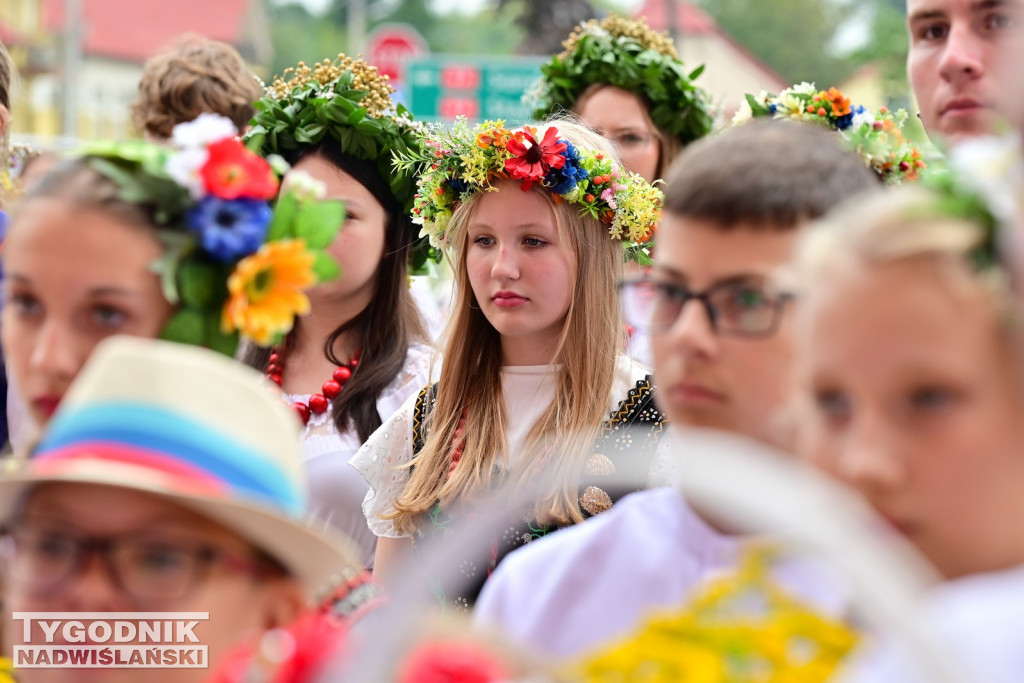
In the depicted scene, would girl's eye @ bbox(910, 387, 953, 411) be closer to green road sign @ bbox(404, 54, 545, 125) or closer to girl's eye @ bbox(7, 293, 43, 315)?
girl's eye @ bbox(7, 293, 43, 315)

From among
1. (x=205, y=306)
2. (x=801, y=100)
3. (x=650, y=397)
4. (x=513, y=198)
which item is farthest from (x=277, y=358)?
(x=205, y=306)

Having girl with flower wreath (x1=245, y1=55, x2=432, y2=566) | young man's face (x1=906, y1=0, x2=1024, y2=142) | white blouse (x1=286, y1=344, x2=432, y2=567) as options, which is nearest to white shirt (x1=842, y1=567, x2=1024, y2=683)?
young man's face (x1=906, y1=0, x2=1024, y2=142)

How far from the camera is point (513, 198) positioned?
4121mm

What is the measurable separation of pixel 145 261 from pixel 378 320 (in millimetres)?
2644

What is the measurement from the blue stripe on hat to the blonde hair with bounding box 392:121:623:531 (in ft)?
6.11

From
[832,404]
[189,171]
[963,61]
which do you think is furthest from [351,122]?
[832,404]

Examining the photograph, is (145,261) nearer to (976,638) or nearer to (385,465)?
(976,638)

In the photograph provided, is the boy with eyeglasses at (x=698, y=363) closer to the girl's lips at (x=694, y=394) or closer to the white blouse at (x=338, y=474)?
the girl's lips at (x=694, y=394)

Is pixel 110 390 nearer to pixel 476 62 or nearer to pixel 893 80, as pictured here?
pixel 476 62

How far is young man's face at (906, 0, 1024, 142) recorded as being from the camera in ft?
11.1

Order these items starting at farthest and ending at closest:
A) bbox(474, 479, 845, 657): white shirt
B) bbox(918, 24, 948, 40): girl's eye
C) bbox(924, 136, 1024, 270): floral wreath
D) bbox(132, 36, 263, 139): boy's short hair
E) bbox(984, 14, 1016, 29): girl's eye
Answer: bbox(132, 36, 263, 139): boy's short hair
bbox(918, 24, 948, 40): girl's eye
bbox(984, 14, 1016, 29): girl's eye
bbox(474, 479, 845, 657): white shirt
bbox(924, 136, 1024, 270): floral wreath

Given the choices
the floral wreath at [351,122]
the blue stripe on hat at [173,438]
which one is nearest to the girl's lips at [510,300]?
the floral wreath at [351,122]

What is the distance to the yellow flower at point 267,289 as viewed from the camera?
2127mm

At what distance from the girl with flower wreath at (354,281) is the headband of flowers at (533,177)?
1.15 ft
